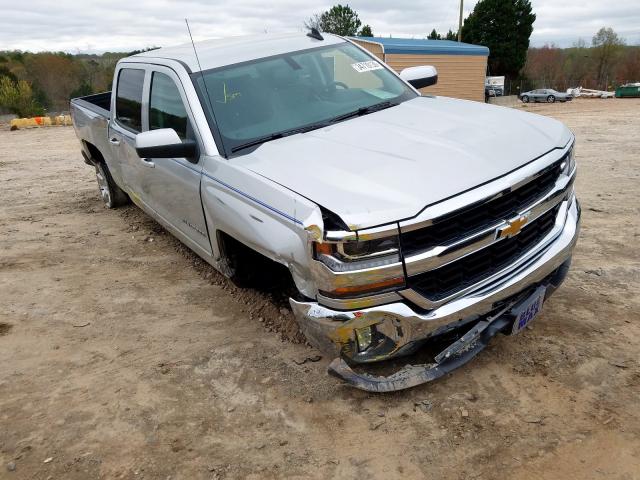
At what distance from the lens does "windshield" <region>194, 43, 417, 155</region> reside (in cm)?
336

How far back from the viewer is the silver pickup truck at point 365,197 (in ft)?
7.87

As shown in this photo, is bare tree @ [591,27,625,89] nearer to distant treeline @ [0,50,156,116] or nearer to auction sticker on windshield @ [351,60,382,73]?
distant treeline @ [0,50,156,116]

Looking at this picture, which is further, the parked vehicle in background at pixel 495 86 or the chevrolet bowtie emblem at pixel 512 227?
the parked vehicle in background at pixel 495 86

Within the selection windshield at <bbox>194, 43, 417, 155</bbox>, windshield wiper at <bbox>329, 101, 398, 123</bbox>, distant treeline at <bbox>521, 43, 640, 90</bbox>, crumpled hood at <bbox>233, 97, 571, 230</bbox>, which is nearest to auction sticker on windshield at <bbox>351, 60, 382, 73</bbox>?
windshield at <bbox>194, 43, 417, 155</bbox>

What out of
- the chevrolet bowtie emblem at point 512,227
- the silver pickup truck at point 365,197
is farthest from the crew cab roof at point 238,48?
the chevrolet bowtie emblem at point 512,227

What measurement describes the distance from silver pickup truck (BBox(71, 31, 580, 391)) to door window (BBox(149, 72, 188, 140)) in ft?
0.05

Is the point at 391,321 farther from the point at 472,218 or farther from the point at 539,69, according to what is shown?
the point at 539,69

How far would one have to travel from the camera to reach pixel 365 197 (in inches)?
94.6

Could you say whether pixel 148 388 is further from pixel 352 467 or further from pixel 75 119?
pixel 75 119

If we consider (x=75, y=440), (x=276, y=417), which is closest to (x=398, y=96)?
(x=276, y=417)

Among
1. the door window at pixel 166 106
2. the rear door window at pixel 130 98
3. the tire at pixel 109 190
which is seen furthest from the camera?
the tire at pixel 109 190

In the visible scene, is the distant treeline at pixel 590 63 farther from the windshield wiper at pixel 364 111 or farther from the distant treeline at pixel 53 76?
the windshield wiper at pixel 364 111

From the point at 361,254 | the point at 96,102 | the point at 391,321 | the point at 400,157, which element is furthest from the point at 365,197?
the point at 96,102

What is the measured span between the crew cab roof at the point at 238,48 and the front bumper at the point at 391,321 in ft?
6.68
